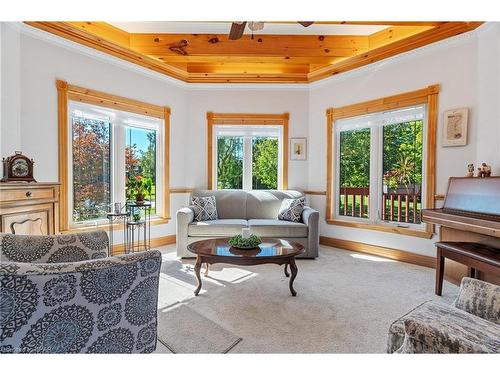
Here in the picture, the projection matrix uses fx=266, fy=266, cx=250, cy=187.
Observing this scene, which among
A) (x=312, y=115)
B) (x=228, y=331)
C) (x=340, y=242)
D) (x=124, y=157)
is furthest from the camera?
(x=312, y=115)

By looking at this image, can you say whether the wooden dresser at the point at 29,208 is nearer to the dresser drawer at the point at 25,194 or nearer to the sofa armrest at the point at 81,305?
the dresser drawer at the point at 25,194

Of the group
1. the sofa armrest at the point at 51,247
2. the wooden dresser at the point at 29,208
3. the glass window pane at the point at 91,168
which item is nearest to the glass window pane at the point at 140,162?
the glass window pane at the point at 91,168

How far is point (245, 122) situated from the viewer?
4.81m

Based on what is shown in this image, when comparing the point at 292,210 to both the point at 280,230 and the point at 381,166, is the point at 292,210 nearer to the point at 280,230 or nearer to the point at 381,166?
the point at 280,230

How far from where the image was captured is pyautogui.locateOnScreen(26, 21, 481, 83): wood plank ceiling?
3.46 m

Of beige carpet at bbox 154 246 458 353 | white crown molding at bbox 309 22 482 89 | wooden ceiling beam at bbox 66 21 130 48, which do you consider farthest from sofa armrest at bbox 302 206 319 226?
wooden ceiling beam at bbox 66 21 130 48

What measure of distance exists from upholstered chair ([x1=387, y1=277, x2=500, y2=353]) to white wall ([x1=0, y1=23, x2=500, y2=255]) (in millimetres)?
2161

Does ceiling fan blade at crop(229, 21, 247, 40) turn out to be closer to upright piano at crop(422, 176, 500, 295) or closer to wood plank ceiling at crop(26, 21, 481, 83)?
wood plank ceiling at crop(26, 21, 481, 83)

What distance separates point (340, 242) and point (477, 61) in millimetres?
2934

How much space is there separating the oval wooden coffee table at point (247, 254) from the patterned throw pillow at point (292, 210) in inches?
49.1

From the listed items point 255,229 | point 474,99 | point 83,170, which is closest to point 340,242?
point 255,229

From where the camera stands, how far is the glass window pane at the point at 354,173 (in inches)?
166
